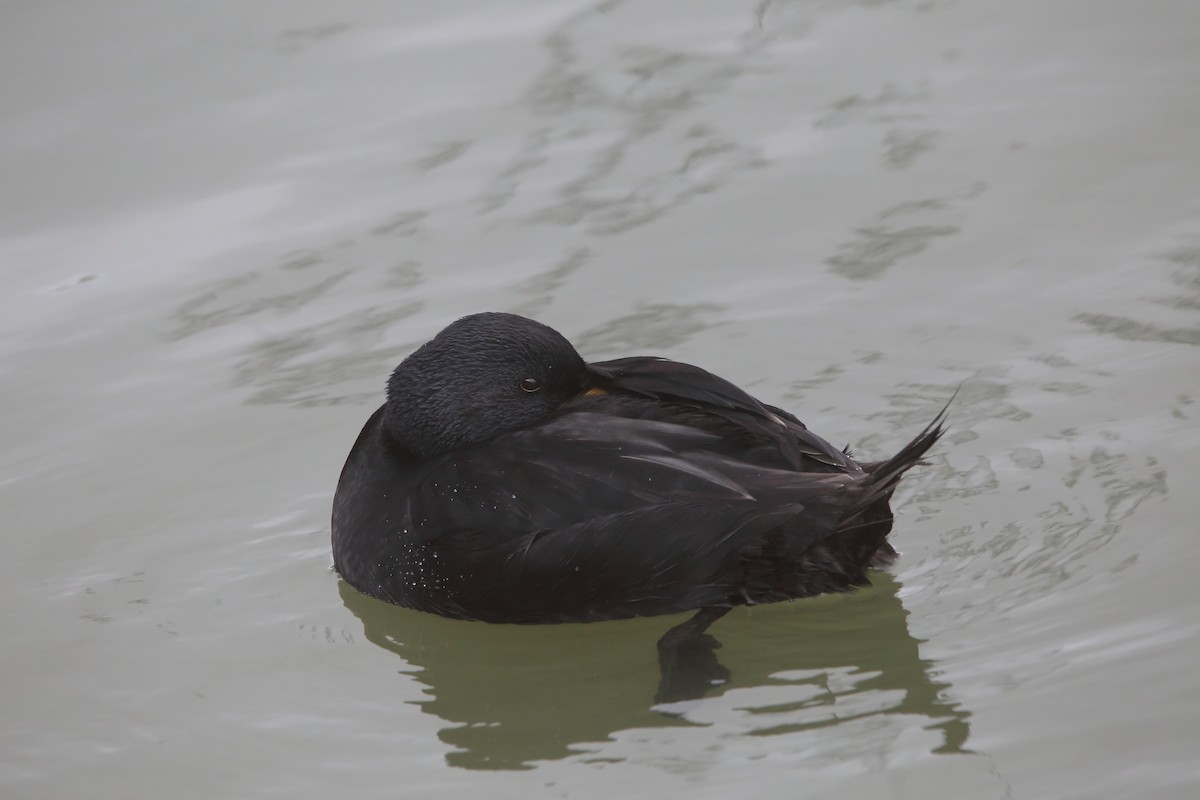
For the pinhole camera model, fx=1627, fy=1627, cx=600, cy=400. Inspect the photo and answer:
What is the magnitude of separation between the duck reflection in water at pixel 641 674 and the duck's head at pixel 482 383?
59 centimetres

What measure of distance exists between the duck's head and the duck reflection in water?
59 cm

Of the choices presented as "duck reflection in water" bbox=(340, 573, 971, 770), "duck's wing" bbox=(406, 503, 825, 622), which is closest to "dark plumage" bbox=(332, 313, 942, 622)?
"duck's wing" bbox=(406, 503, 825, 622)

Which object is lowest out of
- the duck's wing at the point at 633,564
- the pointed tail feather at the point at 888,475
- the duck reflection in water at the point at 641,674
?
the duck reflection in water at the point at 641,674

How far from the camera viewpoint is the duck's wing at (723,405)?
4.82 meters

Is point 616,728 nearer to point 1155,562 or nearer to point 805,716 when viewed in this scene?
point 805,716

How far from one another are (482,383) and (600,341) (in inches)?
54.4

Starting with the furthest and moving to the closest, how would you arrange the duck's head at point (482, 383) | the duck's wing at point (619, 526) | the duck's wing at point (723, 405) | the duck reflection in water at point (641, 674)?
the duck's head at point (482, 383) < the duck's wing at point (723, 405) < the duck's wing at point (619, 526) < the duck reflection in water at point (641, 674)

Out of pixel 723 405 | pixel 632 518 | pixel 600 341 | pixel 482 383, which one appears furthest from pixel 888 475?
pixel 600 341

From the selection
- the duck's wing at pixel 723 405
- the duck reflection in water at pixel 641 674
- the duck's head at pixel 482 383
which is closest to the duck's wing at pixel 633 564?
the duck reflection in water at pixel 641 674

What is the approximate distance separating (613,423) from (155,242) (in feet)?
11.1

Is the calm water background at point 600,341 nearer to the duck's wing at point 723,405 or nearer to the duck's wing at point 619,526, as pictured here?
the duck's wing at point 619,526

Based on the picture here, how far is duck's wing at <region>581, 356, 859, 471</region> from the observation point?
4820 mm

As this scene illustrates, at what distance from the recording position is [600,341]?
20.8 ft

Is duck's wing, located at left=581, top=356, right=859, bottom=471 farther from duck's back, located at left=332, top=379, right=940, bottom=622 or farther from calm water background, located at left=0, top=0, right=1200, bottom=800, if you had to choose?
calm water background, located at left=0, top=0, right=1200, bottom=800
